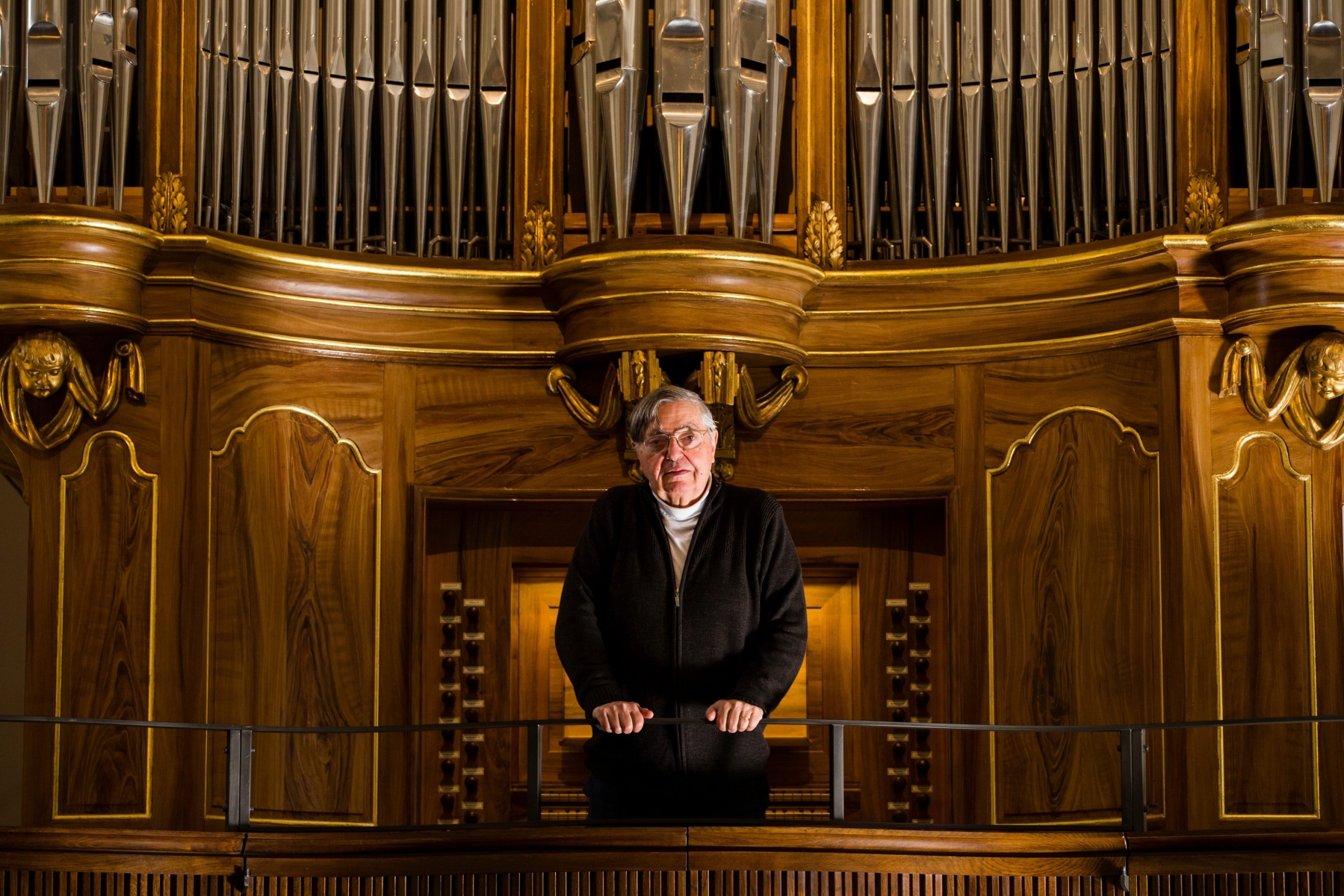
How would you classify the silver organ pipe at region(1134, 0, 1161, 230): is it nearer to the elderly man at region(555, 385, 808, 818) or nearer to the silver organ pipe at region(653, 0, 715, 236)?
the silver organ pipe at region(653, 0, 715, 236)

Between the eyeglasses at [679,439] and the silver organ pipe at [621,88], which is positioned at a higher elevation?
the silver organ pipe at [621,88]

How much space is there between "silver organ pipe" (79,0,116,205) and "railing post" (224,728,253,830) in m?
2.61

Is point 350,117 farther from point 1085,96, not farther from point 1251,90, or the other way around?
point 1251,90

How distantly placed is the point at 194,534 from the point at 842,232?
2.72m

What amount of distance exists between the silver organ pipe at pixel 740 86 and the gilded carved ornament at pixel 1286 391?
190 centimetres

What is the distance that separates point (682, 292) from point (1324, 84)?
2.40 metres

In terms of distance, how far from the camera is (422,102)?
651 cm

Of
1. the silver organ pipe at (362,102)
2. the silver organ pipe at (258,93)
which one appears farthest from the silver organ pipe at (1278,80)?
the silver organ pipe at (258,93)

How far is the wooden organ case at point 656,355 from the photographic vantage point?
6125mm

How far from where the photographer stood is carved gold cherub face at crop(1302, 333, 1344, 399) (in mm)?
6059

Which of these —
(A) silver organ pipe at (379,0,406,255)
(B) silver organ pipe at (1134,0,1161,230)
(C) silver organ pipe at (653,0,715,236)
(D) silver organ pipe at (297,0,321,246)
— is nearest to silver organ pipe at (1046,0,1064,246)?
(B) silver organ pipe at (1134,0,1161,230)

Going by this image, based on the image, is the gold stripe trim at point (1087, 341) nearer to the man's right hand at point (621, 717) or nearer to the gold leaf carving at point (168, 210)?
the gold leaf carving at point (168, 210)

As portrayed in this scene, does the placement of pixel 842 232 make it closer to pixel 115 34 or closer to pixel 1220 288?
pixel 1220 288

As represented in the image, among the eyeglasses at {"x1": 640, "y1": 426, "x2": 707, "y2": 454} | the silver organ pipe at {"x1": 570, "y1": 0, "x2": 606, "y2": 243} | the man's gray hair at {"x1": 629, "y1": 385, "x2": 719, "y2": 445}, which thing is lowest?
the eyeglasses at {"x1": 640, "y1": 426, "x2": 707, "y2": 454}
